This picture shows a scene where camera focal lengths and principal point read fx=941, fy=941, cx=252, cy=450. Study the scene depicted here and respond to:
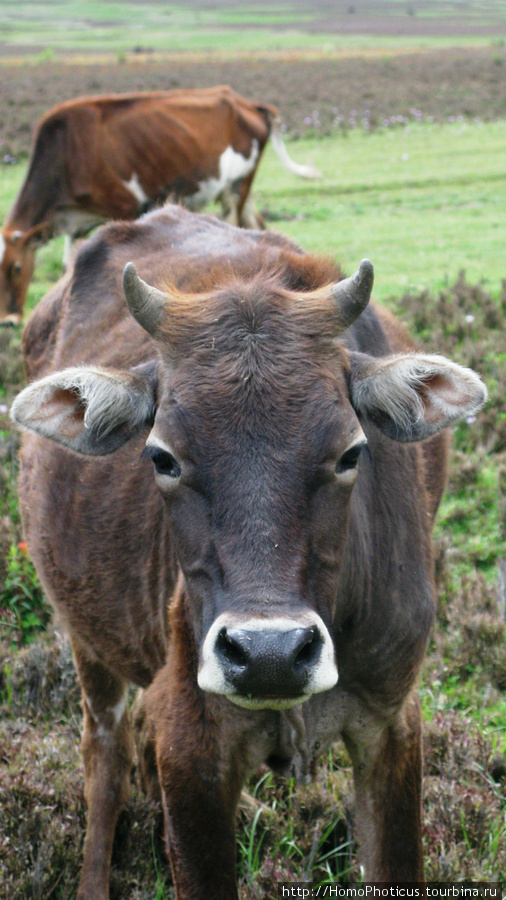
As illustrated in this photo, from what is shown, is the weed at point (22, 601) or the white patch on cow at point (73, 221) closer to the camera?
the weed at point (22, 601)

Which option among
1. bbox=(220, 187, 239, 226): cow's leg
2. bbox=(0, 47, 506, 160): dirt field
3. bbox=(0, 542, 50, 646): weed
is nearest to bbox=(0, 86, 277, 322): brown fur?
bbox=(220, 187, 239, 226): cow's leg

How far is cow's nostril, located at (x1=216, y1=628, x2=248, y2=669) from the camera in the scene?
6.94ft

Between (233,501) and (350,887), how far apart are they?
1877 millimetres

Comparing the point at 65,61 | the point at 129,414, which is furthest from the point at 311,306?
the point at 65,61

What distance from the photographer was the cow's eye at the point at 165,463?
2.49 meters

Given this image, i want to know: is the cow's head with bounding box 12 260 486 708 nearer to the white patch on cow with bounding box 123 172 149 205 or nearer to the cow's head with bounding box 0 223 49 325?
the cow's head with bounding box 0 223 49 325

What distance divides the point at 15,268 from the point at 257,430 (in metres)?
9.62

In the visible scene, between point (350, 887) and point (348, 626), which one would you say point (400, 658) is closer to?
point (348, 626)

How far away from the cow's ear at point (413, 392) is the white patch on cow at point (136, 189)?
10210mm

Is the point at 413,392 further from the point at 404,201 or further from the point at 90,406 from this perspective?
the point at 404,201

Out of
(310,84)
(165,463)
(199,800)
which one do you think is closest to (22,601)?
(199,800)

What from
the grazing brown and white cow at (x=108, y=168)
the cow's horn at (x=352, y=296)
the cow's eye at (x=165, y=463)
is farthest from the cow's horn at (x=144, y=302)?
the grazing brown and white cow at (x=108, y=168)

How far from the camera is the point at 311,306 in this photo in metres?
2.66

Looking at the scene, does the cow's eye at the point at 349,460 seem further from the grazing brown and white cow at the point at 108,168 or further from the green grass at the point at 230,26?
the green grass at the point at 230,26
